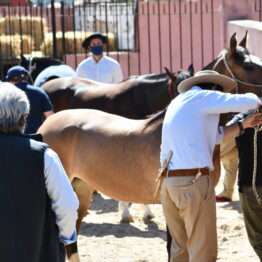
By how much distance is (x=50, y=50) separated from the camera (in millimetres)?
17562

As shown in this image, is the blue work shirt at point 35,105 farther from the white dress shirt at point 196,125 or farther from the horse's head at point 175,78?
the white dress shirt at point 196,125

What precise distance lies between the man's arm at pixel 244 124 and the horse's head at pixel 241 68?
40.2 inches

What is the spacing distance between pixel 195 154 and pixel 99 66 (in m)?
5.98

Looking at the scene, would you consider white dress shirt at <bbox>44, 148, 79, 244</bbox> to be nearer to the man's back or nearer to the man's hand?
the man's back

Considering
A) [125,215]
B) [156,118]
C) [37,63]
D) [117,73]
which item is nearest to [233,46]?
[156,118]

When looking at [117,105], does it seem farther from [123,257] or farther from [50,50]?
[50,50]

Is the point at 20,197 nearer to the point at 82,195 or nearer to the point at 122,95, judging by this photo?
the point at 82,195

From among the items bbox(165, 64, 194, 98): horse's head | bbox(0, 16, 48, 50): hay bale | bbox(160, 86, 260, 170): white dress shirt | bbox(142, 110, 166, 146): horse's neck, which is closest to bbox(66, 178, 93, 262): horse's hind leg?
bbox(142, 110, 166, 146): horse's neck

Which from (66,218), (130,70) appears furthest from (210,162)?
(130,70)

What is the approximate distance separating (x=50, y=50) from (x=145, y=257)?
11.1 m

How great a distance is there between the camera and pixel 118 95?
368 inches

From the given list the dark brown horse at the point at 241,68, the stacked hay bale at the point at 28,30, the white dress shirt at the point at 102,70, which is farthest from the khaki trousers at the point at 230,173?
the stacked hay bale at the point at 28,30

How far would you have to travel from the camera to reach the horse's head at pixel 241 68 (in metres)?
6.28

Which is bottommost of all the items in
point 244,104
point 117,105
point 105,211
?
point 105,211
